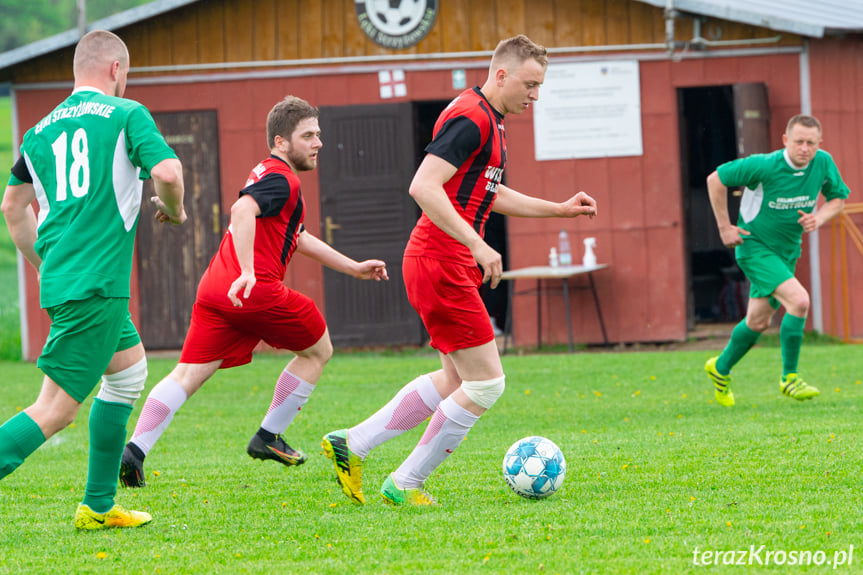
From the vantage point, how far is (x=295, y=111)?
551cm

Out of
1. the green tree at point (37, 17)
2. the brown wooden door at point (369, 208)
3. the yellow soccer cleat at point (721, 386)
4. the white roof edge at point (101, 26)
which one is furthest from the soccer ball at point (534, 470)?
the green tree at point (37, 17)

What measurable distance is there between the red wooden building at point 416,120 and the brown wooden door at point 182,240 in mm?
18

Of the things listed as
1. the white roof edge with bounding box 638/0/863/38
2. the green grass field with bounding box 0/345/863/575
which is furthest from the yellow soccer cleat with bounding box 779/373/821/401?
the white roof edge with bounding box 638/0/863/38

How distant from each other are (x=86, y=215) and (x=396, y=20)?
10.4 m

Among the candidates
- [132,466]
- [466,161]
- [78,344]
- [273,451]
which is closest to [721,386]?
[273,451]

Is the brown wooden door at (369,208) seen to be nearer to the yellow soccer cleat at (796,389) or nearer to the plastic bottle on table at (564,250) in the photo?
the plastic bottle on table at (564,250)

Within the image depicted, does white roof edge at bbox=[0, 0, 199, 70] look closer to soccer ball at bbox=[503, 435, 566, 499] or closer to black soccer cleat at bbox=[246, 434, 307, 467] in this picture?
black soccer cleat at bbox=[246, 434, 307, 467]

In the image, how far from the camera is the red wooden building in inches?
541

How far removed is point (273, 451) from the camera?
5727 millimetres

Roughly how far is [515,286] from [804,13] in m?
4.97

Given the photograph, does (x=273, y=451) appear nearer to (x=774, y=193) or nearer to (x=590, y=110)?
(x=774, y=193)

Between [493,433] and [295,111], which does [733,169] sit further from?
[295,111]

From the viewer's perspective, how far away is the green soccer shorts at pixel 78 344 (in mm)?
4168

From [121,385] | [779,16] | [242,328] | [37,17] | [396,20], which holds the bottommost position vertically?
[121,385]
